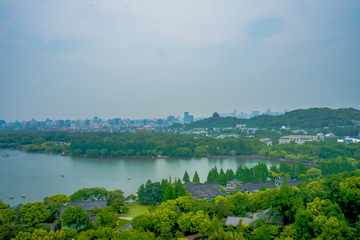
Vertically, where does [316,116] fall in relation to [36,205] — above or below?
above

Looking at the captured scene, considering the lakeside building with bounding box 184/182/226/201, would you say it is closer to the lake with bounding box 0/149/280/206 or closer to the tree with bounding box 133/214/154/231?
the lake with bounding box 0/149/280/206

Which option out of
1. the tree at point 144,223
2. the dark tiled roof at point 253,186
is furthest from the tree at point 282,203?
the dark tiled roof at point 253,186

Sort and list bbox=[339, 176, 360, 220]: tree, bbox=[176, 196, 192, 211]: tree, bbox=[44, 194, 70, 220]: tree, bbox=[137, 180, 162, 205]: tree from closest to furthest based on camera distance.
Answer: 1. bbox=[339, 176, 360, 220]: tree
2. bbox=[44, 194, 70, 220]: tree
3. bbox=[176, 196, 192, 211]: tree
4. bbox=[137, 180, 162, 205]: tree

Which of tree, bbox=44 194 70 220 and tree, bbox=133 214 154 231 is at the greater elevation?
tree, bbox=44 194 70 220

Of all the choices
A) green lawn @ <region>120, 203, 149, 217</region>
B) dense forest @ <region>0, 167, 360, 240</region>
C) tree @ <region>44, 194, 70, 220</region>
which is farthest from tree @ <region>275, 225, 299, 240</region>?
tree @ <region>44, 194, 70, 220</region>

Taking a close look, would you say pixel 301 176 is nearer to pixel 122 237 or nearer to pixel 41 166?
pixel 122 237

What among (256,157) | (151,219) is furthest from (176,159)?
(151,219)
